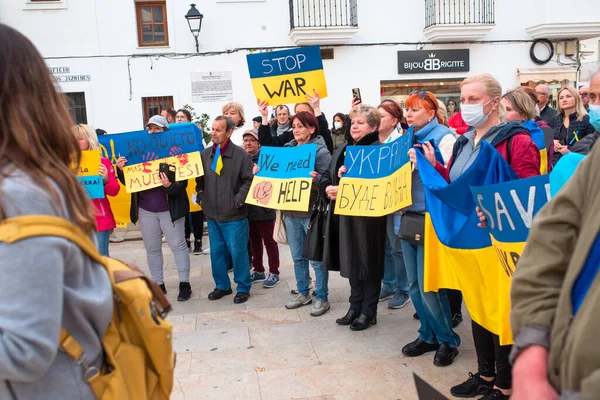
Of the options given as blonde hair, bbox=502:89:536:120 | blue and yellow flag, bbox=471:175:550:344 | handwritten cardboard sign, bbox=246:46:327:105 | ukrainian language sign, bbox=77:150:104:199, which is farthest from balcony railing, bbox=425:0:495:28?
blue and yellow flag, bbox=471:175:550:344

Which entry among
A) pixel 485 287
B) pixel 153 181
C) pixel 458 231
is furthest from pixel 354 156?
pixel 153 181

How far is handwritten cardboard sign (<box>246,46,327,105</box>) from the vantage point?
18.6 feet

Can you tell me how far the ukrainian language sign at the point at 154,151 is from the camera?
5824 millimetres

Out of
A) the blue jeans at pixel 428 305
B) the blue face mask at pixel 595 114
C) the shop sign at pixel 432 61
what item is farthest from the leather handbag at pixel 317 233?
the shop sign at pixel 432 61

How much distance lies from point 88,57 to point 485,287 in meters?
14.6

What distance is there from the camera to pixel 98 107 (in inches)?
612

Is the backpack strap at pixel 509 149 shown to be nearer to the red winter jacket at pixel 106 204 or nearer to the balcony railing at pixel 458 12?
the red winter jacket at pixel 106 204

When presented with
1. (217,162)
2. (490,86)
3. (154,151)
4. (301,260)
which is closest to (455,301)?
(301,260)

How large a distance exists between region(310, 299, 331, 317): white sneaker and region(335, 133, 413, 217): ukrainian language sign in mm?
Answer: 1150

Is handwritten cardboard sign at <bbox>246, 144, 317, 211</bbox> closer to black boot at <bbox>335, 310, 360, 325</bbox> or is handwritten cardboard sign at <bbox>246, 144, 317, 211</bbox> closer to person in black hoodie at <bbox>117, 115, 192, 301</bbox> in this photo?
person in black hoodie at <bbox>117, 115, 192, 301</bbox>

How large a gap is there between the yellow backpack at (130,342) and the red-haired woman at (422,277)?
270cm

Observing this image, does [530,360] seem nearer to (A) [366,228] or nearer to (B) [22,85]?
(B) [22,85]

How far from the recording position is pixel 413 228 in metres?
4.01

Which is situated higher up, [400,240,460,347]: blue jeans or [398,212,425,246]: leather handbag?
[398,212,425,246]: leather handbag
